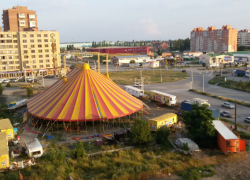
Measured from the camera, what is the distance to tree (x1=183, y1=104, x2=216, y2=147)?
45.9 feet

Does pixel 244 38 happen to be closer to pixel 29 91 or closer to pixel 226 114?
pixel 226 114

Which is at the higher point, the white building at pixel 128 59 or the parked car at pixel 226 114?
the white building at pixel 128 59

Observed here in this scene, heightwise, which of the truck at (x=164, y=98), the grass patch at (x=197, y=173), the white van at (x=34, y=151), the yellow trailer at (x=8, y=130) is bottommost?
the grass patch at (x=197, y=173)

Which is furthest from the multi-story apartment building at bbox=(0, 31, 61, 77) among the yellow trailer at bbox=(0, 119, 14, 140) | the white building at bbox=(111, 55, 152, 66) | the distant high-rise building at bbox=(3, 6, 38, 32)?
the yellow trailer at bbox=(0, 119, 14, 140)

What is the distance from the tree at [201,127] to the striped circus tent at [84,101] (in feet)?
15.4

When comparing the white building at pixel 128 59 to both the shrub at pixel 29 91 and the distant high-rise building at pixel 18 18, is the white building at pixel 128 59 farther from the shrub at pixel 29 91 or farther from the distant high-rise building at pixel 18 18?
the shrub at pixel 29 91

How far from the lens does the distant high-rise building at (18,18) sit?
64188 mm

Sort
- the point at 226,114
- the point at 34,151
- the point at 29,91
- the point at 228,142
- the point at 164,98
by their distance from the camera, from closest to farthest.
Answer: the point at 228,142 < the point at 34,151 < the point at 226,114 < the point at 164,98 < the point at 29,91

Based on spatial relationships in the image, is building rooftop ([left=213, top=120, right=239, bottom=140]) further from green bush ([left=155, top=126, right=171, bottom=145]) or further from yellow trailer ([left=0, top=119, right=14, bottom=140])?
yellow trailer ([left=0, top=119, right=14, bottom=140])

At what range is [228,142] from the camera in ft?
41.9

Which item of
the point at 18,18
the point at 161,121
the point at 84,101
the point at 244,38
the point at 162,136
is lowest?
the point at 162,136

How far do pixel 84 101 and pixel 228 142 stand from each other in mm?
10014

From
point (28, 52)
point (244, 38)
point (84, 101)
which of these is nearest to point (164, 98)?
point (84, 101)

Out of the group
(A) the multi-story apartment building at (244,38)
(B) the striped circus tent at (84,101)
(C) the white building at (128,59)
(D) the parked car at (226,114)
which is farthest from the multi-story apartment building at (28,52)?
(A) the multi-story apartment building at (244,38)
